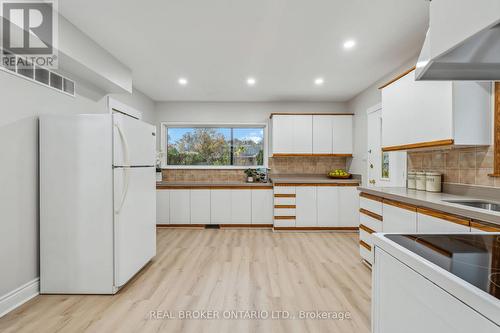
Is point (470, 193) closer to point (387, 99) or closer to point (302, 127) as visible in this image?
point (387, 99)

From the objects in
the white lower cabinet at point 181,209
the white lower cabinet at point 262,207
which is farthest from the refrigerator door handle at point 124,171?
the white lower cabinet at point 262,207

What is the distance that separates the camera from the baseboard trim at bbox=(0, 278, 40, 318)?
1898 millimetres

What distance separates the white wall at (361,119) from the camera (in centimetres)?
382

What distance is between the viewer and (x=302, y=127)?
4609 mm

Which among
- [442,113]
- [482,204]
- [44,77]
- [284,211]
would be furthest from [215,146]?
[482,204]

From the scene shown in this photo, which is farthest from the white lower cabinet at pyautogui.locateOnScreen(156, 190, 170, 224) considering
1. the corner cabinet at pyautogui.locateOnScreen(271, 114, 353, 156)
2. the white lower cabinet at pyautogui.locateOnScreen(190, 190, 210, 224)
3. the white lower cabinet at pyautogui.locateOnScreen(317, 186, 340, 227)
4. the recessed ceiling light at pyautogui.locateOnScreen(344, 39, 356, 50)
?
the recessed ceiling light at pyautogui.locateOnScreen(344, 39, 356, 50)

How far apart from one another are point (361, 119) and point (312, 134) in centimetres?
88

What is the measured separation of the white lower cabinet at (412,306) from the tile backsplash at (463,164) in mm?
1813

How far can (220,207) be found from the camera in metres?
4.45

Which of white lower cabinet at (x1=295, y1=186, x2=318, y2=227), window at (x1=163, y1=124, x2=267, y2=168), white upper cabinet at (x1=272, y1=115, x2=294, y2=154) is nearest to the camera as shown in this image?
white lower cabinet at (x1=295, y1=186, x2=318, y2=227)

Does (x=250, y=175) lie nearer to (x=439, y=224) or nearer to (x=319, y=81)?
(x=319, y=81)

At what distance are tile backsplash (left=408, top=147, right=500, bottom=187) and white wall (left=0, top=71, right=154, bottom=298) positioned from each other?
389 centimetres

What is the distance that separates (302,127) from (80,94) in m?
3.47

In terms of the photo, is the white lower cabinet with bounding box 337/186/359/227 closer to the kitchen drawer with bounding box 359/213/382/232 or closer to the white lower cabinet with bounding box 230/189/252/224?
the kitchen drawer with bounding box 359/213/382/232
